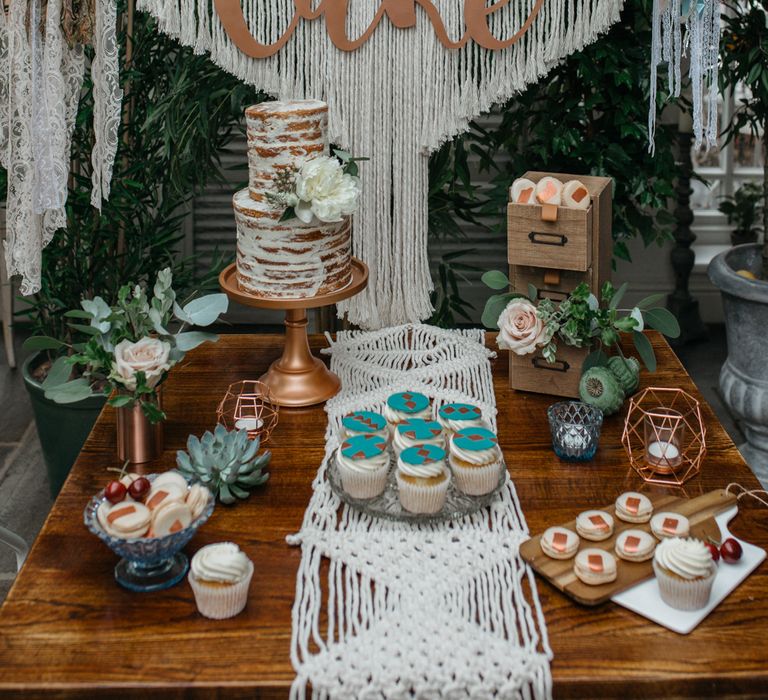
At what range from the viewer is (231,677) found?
108cm

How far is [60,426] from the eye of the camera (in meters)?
2.47

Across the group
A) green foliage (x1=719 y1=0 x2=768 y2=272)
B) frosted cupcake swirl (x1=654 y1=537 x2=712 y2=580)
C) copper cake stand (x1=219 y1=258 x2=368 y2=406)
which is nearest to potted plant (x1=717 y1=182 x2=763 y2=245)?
green foliage (x1=719 y1=0 x2=768 y2=272)

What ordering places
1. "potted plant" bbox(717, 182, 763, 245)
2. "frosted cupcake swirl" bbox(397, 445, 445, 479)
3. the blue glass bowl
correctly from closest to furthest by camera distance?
1. the blue glass bowl
2. "frosted cupcake swirl" bbox(397, 445, 445, 479)
3. "potted plant" bbox(717, 182, 763, 245)

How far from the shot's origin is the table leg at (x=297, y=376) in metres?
1.71

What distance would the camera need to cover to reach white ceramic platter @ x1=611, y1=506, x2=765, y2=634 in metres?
1.16

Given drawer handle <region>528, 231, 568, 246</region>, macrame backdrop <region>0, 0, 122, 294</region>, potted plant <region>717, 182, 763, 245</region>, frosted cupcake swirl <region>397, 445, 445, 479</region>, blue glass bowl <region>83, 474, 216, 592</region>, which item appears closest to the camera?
blue glass bowl <region>83, 474, 216, 592</region>

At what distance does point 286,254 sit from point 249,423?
264 mm

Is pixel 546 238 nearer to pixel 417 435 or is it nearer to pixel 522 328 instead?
pixel 522 328

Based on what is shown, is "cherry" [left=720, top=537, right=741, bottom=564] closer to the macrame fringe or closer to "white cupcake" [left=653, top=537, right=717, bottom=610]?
"white cupcake" [left=653, top=537, right=717, bottom=610]

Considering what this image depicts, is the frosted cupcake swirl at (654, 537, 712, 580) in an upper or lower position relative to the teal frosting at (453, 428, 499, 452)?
lower

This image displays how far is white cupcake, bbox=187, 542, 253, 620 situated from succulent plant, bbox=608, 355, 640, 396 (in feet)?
2.48

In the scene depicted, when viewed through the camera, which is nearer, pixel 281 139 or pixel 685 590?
pixel 685 590

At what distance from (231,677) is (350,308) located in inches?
41.0

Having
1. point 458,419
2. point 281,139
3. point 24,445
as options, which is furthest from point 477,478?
point 24,445
